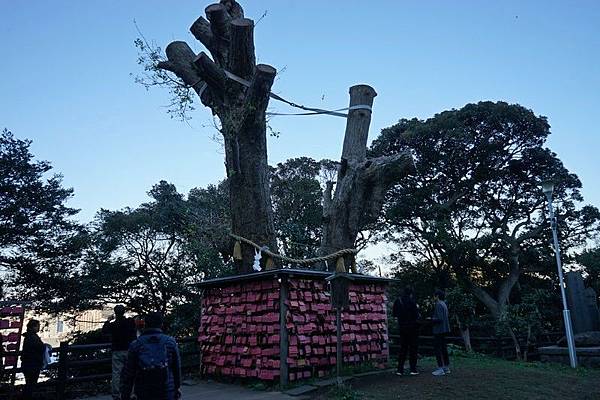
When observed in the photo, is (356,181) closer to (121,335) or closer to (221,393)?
(221,393)

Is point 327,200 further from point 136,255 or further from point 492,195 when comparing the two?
point 492,195

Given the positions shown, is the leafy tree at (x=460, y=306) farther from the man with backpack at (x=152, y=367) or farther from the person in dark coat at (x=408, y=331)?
the man with backpack at (x=152, y=367)

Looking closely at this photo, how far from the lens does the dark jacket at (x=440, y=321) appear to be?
25.2 ft

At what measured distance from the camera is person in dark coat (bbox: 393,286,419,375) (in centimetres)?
763

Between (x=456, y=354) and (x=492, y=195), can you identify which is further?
(x=492, y=195)

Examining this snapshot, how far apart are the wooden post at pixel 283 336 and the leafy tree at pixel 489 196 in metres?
13.0

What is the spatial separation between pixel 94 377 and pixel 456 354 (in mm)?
8547

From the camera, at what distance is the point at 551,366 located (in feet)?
33.5

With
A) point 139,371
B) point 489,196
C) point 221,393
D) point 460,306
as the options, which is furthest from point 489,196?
point 139,371

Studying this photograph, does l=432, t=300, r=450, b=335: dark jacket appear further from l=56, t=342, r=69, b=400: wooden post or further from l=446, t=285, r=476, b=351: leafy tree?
l=446, t=285, r=476, b=351: leafy tree

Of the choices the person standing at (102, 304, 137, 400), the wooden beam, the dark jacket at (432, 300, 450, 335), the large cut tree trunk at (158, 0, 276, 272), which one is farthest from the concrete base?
the person standing at (102, 304, 137, 400)

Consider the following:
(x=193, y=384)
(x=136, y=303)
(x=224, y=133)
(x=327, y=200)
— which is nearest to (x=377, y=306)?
(x=327, y=200)

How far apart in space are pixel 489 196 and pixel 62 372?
60.1ft

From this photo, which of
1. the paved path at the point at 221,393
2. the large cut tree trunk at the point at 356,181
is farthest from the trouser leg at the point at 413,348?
the paved path at the point at 221,393
